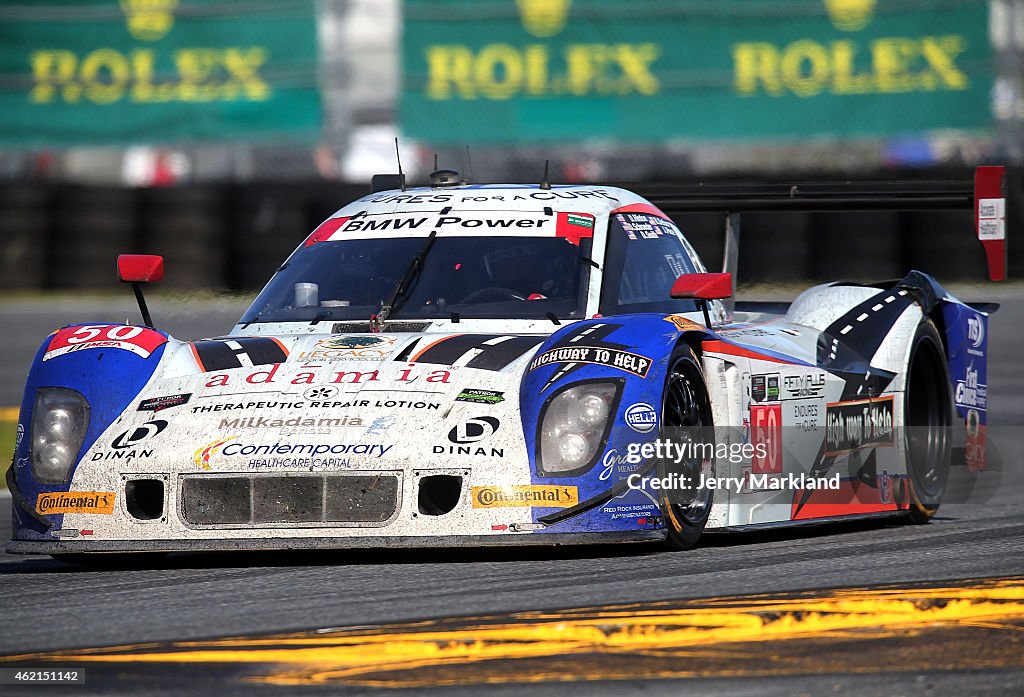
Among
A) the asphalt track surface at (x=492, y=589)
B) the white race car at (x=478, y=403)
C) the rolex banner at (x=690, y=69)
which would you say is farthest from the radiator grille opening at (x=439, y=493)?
the rolex banner at (x=690, y=69)

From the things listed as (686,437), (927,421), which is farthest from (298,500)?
(927,421)

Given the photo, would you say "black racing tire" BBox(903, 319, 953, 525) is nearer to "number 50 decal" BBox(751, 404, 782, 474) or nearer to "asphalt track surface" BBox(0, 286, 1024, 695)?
"asphalt track surface" BBox(0, 286, 1024, 695)

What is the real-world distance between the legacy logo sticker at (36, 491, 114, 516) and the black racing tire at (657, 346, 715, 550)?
66.5 inches

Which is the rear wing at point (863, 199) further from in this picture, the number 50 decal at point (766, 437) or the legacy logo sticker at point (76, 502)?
the legacy logo sticker at point (76, 502)

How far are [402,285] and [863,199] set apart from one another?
2237 mm

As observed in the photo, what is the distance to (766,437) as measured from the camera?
6465 mm

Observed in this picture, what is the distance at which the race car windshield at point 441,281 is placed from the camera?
21.6ft

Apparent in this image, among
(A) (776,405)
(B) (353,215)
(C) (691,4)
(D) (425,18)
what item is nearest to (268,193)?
(D) (425,18)

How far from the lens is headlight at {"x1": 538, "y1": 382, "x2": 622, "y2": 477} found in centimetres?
551

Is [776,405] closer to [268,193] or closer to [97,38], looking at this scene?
A: [268,193]

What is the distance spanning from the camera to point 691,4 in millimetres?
16391

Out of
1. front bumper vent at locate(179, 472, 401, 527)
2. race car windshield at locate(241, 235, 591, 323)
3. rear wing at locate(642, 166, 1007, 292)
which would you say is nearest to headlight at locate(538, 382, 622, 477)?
front bumper vent at locate(179, 472, 401, 527)

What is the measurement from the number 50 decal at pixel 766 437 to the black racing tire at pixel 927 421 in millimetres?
889

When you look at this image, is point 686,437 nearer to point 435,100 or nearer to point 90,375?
point 90,375
